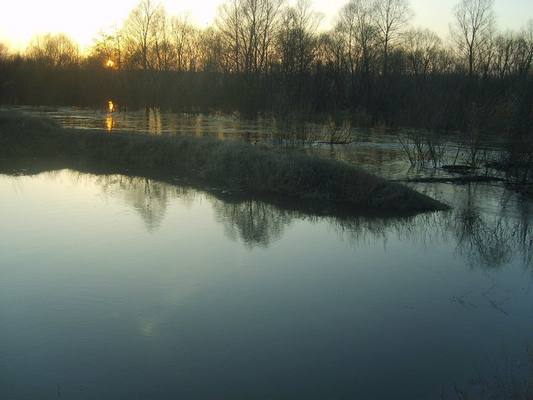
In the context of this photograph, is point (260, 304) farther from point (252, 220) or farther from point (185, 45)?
point (185, 45)

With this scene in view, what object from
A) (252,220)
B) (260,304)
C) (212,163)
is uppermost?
(212,163)

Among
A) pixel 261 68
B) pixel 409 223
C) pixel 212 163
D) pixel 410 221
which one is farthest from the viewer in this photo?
pixel 261 68

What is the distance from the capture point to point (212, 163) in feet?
50.1

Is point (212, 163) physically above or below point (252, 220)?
above

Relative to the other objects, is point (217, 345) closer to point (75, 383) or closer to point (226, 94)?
point (75, 383)

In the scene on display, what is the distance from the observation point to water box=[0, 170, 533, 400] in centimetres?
473

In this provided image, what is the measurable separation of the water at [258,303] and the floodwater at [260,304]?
0.9 inches

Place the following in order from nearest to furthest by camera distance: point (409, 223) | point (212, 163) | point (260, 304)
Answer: point (260, 304)
point (409, 223)
point (212, 163)

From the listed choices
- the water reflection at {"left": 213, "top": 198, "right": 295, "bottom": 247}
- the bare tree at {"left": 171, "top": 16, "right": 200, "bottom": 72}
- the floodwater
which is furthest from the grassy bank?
the bare tree at {"left": 171, "top": 16, "right": 200, "bottom": 72}

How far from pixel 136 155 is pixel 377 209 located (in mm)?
9117

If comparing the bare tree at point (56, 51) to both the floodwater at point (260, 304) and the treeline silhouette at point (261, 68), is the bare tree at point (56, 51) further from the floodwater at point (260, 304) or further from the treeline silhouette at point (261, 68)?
the floodwater at point (260, 304)

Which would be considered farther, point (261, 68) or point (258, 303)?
point (261, 68)

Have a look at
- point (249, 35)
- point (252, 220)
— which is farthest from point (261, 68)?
point (252, 220)

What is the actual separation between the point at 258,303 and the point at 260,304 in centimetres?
4
